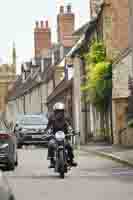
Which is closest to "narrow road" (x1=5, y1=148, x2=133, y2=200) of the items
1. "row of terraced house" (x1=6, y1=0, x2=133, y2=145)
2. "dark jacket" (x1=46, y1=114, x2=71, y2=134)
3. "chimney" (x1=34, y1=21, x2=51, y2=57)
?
"dark jacket" (x1=46, y1=114, x2=71, y2=134)

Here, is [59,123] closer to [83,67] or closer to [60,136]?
[60,136]

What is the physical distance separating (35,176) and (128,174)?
2.20m

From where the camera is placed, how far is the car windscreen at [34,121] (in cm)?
3466

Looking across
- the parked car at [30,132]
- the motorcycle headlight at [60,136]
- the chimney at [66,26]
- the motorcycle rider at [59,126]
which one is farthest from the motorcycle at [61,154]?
the chimney at [66,26]

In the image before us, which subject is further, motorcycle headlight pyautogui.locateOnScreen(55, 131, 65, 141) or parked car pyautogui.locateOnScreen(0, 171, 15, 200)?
motorcycle headlight pyautogui.locateOnScreen(55, 131, 65, 141)

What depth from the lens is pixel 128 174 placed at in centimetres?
1580

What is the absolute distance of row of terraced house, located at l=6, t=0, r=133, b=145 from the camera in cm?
3198

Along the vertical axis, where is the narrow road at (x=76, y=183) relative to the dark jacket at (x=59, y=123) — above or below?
below

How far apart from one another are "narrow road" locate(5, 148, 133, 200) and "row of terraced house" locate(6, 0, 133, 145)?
12.3 meters

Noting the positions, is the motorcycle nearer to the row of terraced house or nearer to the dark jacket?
the dark jacket

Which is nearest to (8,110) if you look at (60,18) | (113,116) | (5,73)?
(5,73)

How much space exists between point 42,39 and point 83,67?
3474cm

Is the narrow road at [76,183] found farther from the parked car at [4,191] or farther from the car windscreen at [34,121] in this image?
the car windscreen at [34,121]

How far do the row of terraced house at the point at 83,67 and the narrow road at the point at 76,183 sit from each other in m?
12.3
